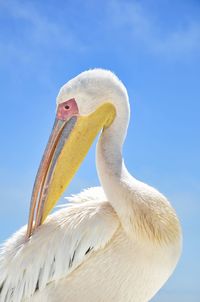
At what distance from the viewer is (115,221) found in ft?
20.3

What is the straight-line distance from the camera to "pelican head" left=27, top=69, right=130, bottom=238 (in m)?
6.39

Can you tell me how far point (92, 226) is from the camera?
6195 mm

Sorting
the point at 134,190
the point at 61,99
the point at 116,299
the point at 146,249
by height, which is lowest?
the point at 116,299

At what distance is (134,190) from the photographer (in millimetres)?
6246

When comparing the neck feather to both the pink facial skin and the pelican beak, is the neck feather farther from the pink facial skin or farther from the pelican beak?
the pink facial skin

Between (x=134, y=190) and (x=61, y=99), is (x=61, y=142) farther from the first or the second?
(x=134, y=190)

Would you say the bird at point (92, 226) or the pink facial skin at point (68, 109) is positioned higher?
the pink facial skin at point (68, 109)

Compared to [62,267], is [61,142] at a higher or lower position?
higher

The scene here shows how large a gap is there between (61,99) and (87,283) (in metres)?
1.73

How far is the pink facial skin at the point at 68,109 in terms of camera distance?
252 inches

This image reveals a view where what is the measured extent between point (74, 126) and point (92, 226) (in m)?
0.97

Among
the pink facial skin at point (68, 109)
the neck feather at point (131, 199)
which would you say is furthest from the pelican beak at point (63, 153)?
the neck feather at point (131, 199)

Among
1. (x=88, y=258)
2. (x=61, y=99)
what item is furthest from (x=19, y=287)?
(x=61, y=99)

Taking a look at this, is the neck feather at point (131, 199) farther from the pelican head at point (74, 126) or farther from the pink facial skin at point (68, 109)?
the pink facial skin at point (68, 109)
